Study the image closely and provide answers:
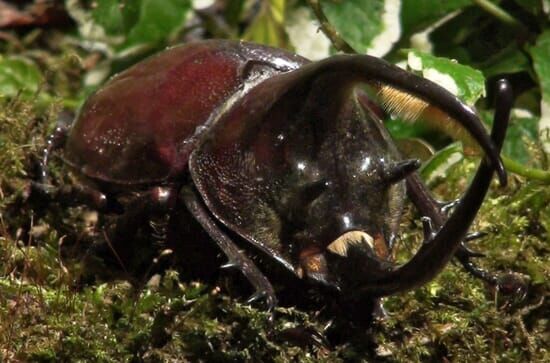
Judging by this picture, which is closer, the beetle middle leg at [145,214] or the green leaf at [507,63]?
the beetle middle leg at [145,214]

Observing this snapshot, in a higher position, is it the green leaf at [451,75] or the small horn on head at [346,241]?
the green leaf at [451,75]

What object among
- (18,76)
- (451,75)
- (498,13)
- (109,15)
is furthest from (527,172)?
(18,76)

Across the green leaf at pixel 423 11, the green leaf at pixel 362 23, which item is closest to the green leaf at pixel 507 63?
the green leaf at pixel 423 11

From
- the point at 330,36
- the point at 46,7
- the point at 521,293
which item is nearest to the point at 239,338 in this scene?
the point at 521,293

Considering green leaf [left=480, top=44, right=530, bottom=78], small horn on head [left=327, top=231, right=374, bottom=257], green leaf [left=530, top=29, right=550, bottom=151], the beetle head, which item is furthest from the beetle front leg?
green leaf [left=480, top=44, right=530, bottom=78]

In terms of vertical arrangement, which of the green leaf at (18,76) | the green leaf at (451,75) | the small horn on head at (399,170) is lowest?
the green leaf at (18,76)

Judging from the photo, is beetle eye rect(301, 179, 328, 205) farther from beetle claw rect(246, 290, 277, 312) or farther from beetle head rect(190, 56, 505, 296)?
beetle claw rect(246, 290, 277, 312)

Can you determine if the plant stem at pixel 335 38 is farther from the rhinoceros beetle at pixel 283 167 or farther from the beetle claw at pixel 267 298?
the beetle claw at pixel 267 298

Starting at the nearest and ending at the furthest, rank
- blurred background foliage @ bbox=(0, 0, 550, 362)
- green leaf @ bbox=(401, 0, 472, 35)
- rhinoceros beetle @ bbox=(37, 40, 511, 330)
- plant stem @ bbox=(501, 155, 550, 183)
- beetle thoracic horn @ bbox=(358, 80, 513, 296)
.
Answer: beetle thoracic horn @ bbox=(358, 80, 513, 296), rhinoceros beetle @ bbox=(37, 40, 511, 330), blurred background foliage @ bbox=(0, 0, 550, 362), plant stem @ bbox=(501, 155, 550, 183), green leaf @ bbox=(401, 0, 472, 35)
